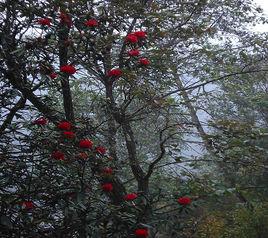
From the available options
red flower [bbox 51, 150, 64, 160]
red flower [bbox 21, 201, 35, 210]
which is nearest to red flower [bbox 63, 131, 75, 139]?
red flower [bbox 51, 150, 64, 160]

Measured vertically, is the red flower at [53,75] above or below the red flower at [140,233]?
above

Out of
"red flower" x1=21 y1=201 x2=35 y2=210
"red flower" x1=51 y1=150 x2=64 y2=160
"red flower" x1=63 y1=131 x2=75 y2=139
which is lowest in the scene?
"red flower" x1=21 y1=201 x2=35 y2=210

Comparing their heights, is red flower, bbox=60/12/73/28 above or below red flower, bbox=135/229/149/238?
above

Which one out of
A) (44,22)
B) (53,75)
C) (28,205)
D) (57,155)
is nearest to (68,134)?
(57,155)

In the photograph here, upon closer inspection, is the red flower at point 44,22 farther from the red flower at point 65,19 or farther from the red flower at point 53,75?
the red flower at point 53,75

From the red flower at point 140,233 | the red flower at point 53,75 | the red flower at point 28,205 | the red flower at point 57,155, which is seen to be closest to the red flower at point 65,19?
the red flower at point 53,75

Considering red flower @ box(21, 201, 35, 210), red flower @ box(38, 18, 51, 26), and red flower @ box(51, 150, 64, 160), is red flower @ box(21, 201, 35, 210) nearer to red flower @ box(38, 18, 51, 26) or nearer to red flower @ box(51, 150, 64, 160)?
red flower @ box(51, 150, 64, 160)

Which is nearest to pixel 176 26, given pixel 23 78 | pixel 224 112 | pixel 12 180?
pixel 23 78

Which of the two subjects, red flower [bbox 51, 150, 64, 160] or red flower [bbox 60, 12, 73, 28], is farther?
red flower [bbox 60, 12, 73, 28]

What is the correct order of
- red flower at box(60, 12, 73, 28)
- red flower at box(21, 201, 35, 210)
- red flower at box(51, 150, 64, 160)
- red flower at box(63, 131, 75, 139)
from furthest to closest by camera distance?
red flower at box(60, 12, 73, 28) → red flower at box(63, 131, 75, 139) → red flower at box(51, 150, 64, 160) → red flower at box(21, 201, 35, 210)

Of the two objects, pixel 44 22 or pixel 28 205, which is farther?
pixel 44 22

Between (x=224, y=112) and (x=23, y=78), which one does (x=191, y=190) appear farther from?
(x=224, y=112)

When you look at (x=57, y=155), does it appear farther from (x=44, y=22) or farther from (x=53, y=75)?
(x=44, y=22)

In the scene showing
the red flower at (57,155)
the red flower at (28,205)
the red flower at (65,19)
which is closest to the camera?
the red flower at (28,205)
